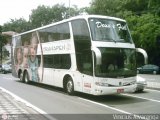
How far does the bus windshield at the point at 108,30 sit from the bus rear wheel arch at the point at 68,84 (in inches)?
125

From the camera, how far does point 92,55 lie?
1461cm

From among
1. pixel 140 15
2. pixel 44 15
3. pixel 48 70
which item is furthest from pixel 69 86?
pixel 44 15

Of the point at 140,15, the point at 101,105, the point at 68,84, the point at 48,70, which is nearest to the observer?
the point at 101,105

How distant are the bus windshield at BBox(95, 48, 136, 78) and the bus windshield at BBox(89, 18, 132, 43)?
0.58 metres

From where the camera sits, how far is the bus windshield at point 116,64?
47.2 ft

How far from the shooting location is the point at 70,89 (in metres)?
17.0

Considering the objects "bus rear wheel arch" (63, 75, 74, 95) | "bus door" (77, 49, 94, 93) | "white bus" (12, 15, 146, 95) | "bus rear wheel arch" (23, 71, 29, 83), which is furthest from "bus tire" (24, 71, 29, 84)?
"bus door" (77, 49, 94, 93)

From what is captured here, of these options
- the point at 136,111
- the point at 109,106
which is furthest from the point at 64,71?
the point at 136,111

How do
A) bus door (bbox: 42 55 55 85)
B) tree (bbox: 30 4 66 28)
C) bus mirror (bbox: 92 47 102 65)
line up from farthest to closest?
tree (bbox: 30 4 66 28) < bus door (bbox: 42 55 55 85) < bus mirror (bbox: 92 47 102 65)

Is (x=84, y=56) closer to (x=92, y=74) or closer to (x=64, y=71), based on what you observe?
(x=92, y=74)

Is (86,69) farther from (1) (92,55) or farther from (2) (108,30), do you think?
(2) (108,30)

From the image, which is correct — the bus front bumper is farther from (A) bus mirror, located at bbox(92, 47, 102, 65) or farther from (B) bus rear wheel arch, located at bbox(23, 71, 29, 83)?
(B) bus rear wheel arch, located at bbox(23, 71, 29, 83)

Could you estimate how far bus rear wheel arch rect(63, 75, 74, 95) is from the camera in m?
16.9

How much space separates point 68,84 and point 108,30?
3769 millimetres
